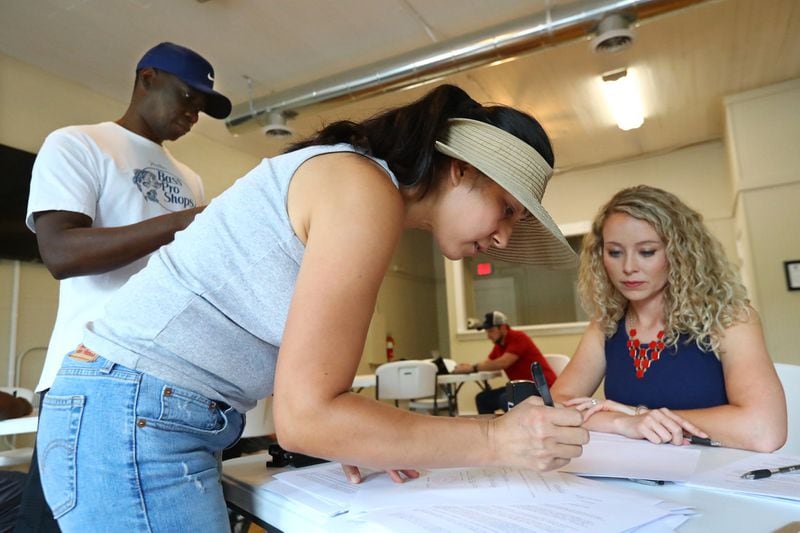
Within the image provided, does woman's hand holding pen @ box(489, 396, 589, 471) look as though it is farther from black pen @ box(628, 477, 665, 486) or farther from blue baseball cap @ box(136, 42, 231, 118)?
blue baseball cap @ box(136, 42, 231, 118)

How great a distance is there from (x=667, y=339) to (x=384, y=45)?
3.27 metres

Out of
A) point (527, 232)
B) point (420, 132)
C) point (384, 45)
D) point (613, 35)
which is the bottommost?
point (527, 232)

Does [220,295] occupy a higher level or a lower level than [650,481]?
higher

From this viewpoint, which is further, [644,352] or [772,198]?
[772,198]

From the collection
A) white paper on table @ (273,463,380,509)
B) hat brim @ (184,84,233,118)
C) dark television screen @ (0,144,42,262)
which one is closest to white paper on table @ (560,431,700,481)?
white paper on table @ (273,463,380,509)

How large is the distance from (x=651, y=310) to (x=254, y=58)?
11.8 ft

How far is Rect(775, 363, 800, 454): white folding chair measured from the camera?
1.41m

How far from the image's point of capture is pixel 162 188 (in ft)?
4.57

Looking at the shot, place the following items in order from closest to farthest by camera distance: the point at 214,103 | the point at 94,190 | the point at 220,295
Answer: the point at 220,295 → the point at 94,190 → the point at 214,103

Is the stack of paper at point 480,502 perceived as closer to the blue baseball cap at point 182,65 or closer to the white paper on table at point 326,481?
the white paper on table at point 326,481

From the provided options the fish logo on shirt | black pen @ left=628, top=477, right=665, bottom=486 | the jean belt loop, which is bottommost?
black pen @ left=628, top=477, right=665, bottom=486

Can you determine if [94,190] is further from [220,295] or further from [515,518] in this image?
[515,518]

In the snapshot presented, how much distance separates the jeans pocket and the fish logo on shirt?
72 centimetres

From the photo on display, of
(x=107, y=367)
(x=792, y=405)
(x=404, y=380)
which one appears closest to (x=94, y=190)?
(x=107, y=367)
